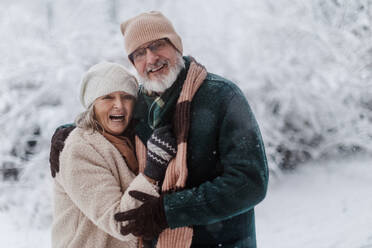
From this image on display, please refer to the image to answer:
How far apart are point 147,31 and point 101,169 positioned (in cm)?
74

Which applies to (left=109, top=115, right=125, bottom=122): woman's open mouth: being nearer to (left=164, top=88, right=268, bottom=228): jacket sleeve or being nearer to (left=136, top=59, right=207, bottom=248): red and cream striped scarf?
(left=136, top=59, right=207, bottom=248): red and cream striped scarf

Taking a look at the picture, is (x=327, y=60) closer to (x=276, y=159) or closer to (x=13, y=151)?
(x=276, y=159)

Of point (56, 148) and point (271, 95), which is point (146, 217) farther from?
point (271, 95)

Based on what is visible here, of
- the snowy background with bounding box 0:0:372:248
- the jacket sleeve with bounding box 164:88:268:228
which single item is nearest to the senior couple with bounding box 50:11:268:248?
the jacket sleeve with bounding box 164:88:268:228

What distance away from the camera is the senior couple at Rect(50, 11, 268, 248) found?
1.46 meters

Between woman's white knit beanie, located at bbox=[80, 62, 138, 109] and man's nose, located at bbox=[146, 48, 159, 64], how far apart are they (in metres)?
0.24

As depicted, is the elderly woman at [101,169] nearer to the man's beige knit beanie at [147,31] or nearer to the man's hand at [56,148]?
the man's hand at [56,148]

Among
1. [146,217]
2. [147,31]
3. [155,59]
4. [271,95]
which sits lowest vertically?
[146,217]

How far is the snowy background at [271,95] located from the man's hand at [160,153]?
286 centimetres

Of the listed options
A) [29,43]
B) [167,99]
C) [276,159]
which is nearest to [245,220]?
A: [167,99]

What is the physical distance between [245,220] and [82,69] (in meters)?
4.80

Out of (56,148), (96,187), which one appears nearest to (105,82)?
(56,148)

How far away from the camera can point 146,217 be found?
1464 millimetres

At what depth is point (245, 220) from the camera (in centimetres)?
166
